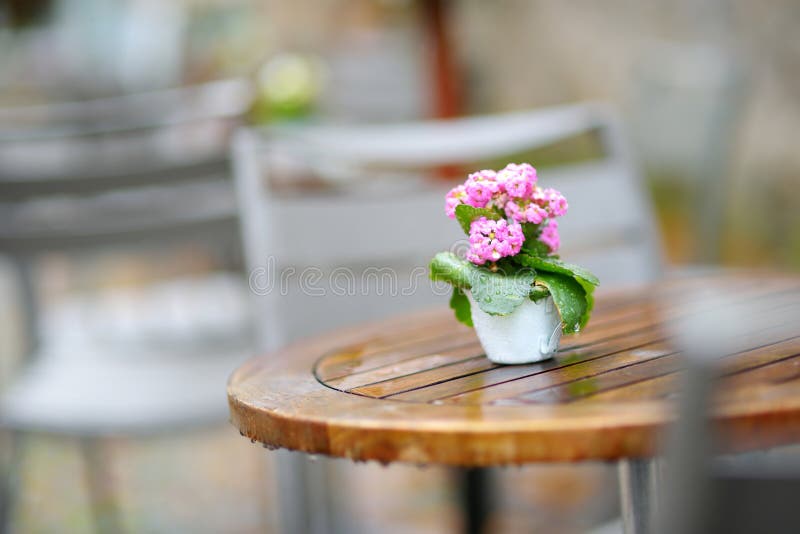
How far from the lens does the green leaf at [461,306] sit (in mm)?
854

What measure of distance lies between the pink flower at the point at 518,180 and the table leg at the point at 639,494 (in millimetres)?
222

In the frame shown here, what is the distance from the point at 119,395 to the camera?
1.70m

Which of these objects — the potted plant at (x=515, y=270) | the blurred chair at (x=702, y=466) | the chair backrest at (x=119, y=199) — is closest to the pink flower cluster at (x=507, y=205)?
the potted plant at (x=515, y=270)

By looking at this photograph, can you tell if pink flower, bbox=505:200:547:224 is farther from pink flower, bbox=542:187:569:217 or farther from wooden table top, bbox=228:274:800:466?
wooden table top, bbox=228:274:800:466

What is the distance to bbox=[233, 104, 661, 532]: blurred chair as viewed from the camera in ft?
4.74

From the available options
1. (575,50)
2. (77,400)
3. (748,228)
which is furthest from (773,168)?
(77,400)

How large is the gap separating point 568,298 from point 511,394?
112mm

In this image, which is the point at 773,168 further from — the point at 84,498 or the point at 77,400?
the point at 77,400

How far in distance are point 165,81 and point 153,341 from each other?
7781mm

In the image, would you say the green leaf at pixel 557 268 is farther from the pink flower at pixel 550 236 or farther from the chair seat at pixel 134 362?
the chair seat at pixel 134 362

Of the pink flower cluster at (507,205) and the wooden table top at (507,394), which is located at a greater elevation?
the pink flower cluster at (507,205)

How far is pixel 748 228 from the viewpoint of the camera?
14.2 feet

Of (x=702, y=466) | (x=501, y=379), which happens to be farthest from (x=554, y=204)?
(x=702, y=466)

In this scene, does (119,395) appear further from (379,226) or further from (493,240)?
(493,240)
